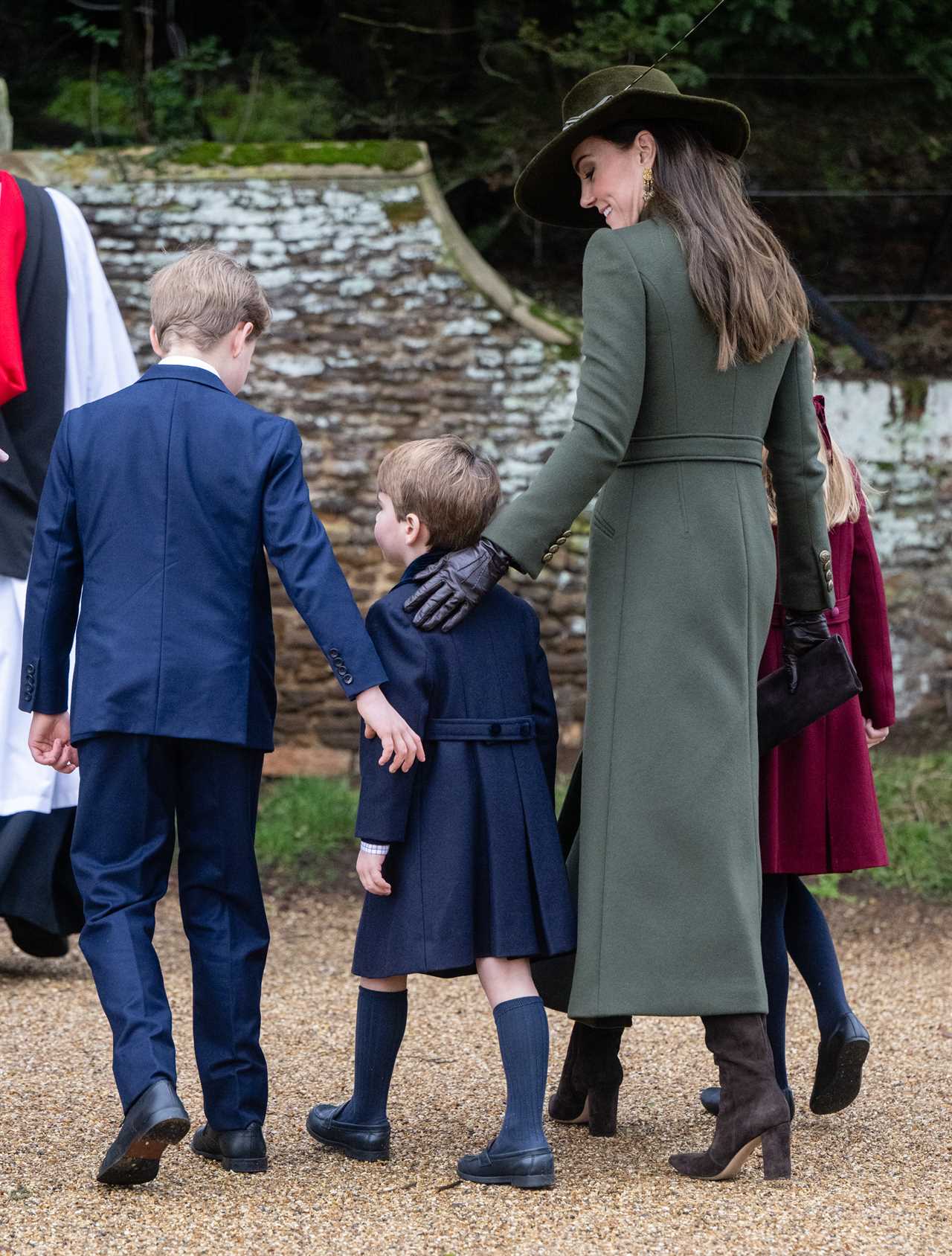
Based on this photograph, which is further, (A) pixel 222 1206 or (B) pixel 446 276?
(B) pixel 446 276

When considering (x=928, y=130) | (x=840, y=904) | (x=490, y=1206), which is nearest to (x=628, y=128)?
(x=490, y=1206)

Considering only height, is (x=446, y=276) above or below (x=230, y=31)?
below

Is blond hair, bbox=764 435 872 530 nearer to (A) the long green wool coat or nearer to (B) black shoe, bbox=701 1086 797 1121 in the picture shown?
(A) the long green wool coat

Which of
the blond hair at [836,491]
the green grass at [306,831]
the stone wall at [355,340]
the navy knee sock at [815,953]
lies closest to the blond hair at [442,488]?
the blond hair at [836,491]

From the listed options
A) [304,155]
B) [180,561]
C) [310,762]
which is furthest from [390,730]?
[304,155]

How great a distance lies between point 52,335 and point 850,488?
2086 mm

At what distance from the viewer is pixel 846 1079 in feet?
9.76

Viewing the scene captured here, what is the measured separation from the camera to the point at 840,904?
543 centimetres

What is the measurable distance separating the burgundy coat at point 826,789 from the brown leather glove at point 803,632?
108 millimetres

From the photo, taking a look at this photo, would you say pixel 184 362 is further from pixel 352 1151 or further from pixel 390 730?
pixel 352 1151

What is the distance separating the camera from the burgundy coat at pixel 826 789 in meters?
2.99

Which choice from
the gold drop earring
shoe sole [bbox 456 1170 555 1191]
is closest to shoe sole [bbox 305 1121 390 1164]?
shoe sole [bbox 456 1170 555 1191]

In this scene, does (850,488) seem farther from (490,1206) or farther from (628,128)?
(490,1206)

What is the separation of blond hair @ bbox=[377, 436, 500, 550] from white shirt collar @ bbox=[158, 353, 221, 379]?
36cm
